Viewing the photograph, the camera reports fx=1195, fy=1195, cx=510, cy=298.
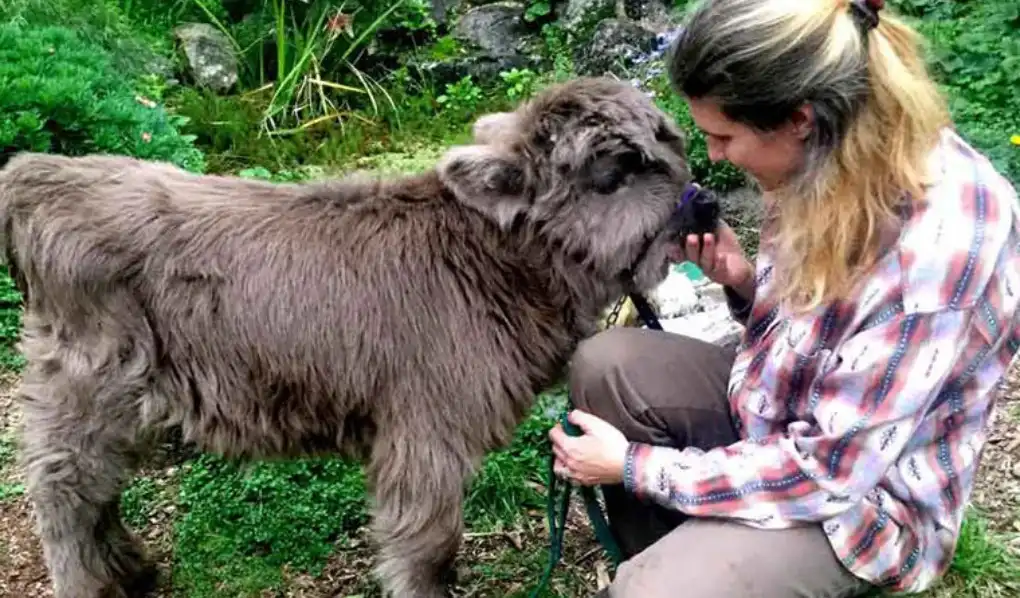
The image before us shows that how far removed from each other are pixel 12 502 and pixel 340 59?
14.2 feet

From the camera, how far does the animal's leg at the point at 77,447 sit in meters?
3.10

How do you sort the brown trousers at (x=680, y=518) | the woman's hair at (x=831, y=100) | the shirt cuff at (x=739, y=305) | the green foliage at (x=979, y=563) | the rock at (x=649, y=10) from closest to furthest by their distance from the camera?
the woman's hair at (x=831, y=100)
the brown trousers at (x=680, y=518)
the shirt cuff at (x=739, y=305)
the green foliage at (x=979, y=563)
the rock at (x=649, y=10)

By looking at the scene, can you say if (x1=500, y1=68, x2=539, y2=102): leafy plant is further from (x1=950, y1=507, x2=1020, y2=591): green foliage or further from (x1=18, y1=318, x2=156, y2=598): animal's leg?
(x1=18, y1=318, x2=156, y2=598): animal's leg

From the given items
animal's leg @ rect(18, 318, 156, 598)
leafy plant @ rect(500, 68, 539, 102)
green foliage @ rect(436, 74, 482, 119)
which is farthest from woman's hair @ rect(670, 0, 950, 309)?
green foliage @ rect(436, 74, 482, 119)

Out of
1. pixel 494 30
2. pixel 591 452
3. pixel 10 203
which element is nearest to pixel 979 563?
pixel 591 452

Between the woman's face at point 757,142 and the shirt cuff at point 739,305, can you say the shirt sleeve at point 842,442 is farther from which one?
the shirt cuff at point 739,305

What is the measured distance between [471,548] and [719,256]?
1418mm

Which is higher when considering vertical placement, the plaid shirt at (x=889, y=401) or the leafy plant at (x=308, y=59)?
the plaid shirt at (x=889, y=401)

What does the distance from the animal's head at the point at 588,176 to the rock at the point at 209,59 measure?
500 centimetres

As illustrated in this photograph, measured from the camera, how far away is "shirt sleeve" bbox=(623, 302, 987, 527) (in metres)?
2.39

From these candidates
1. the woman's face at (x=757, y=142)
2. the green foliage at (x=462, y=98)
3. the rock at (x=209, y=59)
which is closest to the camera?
the woman's face at (x=757, y=142)

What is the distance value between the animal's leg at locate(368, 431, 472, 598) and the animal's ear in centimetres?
61

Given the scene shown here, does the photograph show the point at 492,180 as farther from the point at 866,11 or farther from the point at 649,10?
the point at 649,10

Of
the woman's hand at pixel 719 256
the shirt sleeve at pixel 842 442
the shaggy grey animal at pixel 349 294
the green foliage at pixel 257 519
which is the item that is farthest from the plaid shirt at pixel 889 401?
the green foliage at pixel 257 519
